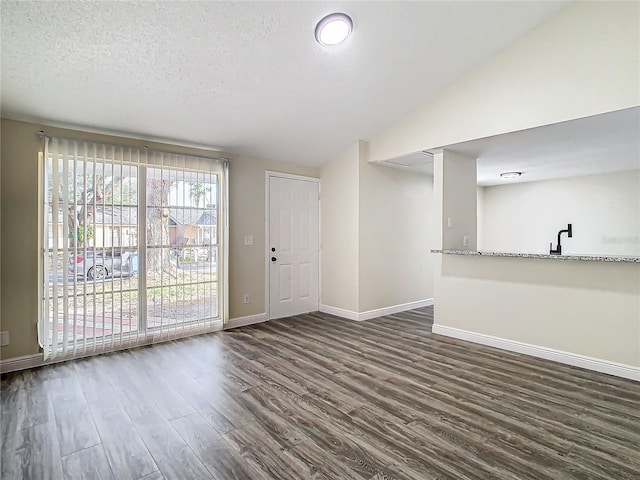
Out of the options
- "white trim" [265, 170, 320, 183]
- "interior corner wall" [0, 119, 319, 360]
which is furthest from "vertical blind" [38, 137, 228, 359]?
"white trim" [265, 170, 320, 183]

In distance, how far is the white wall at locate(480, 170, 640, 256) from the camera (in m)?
5.14

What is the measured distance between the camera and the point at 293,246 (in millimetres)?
5164

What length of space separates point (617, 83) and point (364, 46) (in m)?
2.05

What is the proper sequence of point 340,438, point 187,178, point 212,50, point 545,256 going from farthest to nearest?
point 187,178 < point 545,256 < point 212,50 < point 340,438

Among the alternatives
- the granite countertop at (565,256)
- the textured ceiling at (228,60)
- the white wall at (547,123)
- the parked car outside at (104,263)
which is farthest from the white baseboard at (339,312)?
the parked car outside at (104,263)

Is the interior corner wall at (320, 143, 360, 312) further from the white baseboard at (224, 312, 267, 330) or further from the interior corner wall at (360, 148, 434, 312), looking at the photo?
the white baseboard at (224, 312, 267, 330)

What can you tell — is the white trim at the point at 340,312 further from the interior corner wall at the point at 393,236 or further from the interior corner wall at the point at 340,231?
the interior corner wall at the point at 393,236

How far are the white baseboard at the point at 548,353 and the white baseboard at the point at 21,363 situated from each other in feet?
13.8

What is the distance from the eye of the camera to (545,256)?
3.38 m

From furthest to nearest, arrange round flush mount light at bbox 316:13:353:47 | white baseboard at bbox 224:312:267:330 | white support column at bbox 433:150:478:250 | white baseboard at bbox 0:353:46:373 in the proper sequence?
1. white baseboard at bbox 224:312:267:330
2. white support column at bbox 433:150:478:250
3. white baseboard at bbox 0:353:46:373
4. round flush mount light at bbox 316:13:353:47

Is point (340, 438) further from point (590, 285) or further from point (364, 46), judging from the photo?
point (364, 46)

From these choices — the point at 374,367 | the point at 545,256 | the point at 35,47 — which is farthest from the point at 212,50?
the point at 545,256

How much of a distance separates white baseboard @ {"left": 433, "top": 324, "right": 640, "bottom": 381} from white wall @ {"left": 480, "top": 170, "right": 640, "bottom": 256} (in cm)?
310

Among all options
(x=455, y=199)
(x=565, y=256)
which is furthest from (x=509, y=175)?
(x=565, y=256)
